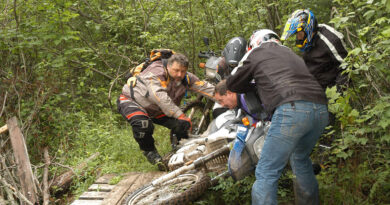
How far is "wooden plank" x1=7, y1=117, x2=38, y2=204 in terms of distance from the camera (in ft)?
17.8

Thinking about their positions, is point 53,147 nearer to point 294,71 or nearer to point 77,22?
point 77,22

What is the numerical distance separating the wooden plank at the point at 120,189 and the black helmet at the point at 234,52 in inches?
81.4

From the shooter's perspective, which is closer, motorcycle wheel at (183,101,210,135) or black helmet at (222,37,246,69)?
black helmet at (222,37,246,69)

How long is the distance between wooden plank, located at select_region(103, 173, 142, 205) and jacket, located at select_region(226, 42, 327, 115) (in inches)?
88.6

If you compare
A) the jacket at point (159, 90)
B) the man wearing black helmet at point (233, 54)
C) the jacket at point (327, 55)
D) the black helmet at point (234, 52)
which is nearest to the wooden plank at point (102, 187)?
the jacket at point (159, 90)

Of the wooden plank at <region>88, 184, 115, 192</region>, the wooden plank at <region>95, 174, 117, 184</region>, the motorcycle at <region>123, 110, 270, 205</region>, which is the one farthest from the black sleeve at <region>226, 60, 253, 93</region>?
the wooden plank at <region>95, 174, 117, 184</region>

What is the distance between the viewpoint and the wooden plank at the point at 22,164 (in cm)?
542

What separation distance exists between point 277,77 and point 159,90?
244 cm

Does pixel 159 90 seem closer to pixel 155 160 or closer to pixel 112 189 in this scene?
pixel 155 160

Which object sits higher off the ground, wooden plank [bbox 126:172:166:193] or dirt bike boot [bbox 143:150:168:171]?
dirt bike boot [bbox 143:150:168:171]

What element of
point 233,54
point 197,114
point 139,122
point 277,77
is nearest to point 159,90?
point 139,122

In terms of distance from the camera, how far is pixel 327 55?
4727mm

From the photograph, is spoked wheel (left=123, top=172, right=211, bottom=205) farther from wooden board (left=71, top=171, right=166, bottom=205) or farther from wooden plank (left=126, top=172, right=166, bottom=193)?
wooden plank (left=126, top=172, right=166, bottom=193)

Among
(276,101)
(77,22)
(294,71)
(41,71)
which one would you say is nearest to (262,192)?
(276,101)
